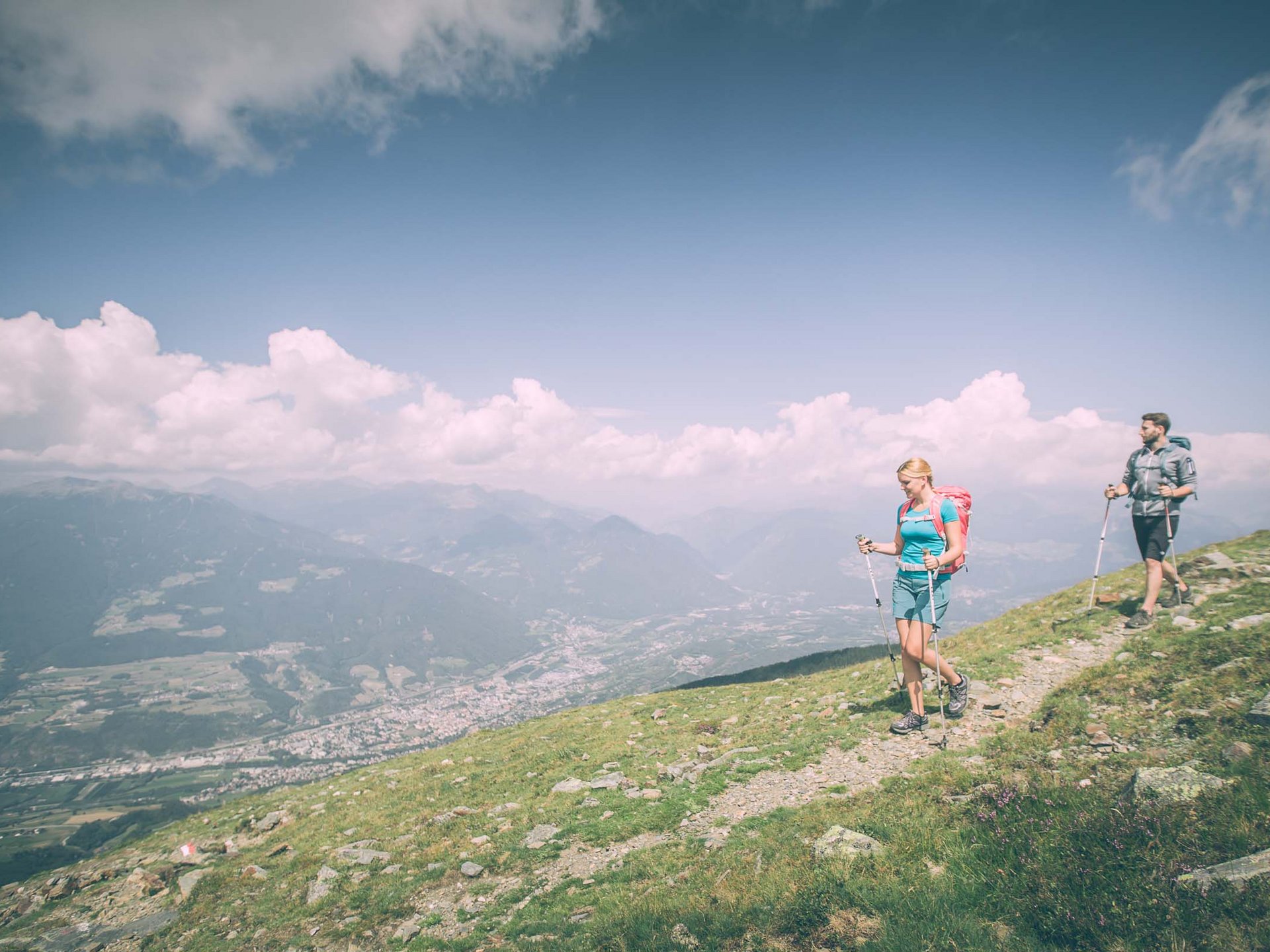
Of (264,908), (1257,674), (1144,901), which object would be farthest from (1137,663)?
(264,908)

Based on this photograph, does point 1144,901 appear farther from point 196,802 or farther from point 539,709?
point 539,709

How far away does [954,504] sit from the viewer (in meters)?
10.5

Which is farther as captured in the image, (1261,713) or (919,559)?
(919,559)

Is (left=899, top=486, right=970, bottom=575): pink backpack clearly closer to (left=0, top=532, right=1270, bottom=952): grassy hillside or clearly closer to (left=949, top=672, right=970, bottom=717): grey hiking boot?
(left=949, top=672, right=970, bottom=717): grey hiking boot

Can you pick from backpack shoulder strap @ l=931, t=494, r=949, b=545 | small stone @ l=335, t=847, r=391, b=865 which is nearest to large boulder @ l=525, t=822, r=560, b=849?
small stone @ l=335, t=847, r=391, b=865

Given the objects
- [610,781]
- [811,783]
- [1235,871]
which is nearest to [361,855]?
[610,781]

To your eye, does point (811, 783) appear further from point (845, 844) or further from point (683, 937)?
point (683, 937)

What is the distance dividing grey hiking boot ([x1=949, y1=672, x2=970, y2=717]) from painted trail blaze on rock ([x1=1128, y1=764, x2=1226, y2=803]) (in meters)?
4.87

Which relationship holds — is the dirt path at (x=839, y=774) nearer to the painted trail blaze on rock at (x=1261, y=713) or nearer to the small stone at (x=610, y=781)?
the small stone at (x=610, y=781)

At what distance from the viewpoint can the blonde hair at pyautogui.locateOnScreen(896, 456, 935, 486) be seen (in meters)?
10.8

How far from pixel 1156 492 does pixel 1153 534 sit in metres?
1.20

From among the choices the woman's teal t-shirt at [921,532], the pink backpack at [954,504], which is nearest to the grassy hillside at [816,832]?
the pink backpack at [954,504]

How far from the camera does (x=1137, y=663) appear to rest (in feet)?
36.1

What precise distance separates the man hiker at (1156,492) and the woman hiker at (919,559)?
7.37 m
